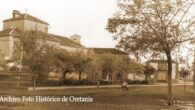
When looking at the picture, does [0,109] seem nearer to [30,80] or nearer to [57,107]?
[57,107]

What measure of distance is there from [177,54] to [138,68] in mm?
42085

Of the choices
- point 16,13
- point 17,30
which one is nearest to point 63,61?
point 17,30

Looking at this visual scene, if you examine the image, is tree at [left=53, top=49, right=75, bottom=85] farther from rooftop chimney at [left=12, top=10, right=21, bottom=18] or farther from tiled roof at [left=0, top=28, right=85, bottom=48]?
rooftop chimney at [left=12, top=10, right=21, bottom=18]

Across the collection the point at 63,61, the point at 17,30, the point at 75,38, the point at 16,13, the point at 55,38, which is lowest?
the point at 63,61

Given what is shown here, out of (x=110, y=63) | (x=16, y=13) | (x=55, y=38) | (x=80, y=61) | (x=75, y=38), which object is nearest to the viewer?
(x=80, y=61)

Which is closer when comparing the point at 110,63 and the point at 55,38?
the point at 110,63

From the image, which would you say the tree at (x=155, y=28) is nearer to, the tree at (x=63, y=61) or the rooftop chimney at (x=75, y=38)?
the tree at (x=63, y=61)

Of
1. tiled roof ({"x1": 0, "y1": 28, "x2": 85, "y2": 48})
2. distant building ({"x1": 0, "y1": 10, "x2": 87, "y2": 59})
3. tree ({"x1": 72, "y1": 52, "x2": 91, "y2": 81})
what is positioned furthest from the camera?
tiled roof ({"x1": 0, "y1": 28, "x2": 85, "y2": 48})

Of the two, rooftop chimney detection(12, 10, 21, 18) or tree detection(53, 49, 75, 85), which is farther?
rooftop chimney detection(12, 10, 21, 18)

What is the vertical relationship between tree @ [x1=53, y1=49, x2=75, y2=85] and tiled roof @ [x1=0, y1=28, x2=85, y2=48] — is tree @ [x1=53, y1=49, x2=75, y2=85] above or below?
below

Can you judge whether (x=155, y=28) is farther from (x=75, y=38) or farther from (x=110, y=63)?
(x=75, y=38)

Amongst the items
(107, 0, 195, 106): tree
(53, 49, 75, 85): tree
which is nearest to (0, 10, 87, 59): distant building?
(53, 49, 75, 85): tree

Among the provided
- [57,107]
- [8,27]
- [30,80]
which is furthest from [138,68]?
[57,107]

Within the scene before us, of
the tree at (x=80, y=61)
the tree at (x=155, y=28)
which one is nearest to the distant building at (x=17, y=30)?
the tree at (x=80, y=61)
